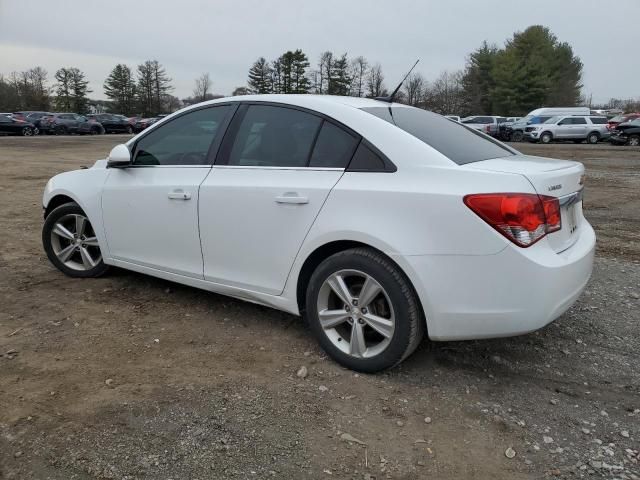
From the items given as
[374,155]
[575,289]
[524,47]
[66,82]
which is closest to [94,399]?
[374,155]

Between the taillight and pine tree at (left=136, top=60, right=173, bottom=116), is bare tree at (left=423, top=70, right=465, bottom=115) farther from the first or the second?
the taillight

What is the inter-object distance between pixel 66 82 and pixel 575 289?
281 feet

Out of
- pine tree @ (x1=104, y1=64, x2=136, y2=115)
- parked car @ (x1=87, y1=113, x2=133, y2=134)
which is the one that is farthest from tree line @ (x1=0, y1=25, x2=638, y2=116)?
parked car @ (x1=87, y1=113, x2=133, y2=134)

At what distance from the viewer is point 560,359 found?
348cm

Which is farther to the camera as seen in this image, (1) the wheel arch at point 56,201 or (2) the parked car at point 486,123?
(2) the parked car at point 486,123

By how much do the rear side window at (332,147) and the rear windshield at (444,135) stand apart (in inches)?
10.0

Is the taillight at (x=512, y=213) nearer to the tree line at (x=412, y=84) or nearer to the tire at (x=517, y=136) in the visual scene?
the tire at (x=517, y=136)

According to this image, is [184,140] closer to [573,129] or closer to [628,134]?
[628,134]

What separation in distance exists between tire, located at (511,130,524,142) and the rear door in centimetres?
3411

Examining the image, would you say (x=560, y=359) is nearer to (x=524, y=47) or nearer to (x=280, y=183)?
(x=280, y=183)

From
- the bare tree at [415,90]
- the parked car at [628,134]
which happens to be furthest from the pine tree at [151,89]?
the parked car at [628,134]

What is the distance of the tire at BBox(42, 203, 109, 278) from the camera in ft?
15.6

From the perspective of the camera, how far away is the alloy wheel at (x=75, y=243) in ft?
15.6

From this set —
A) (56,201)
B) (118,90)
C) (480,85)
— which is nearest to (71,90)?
(118,90)
